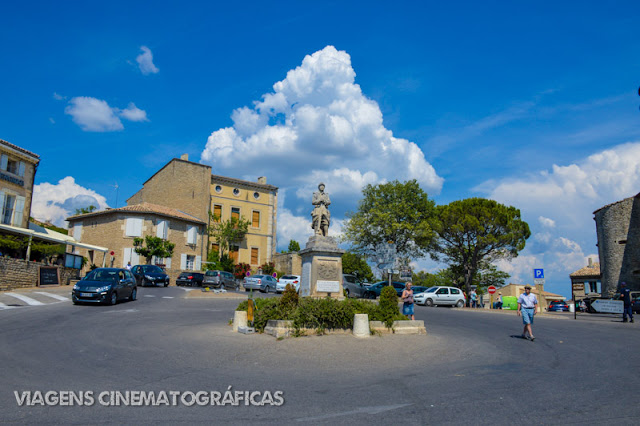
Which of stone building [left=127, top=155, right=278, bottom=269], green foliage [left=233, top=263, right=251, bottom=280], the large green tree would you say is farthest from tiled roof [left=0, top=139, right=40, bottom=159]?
the large green tree

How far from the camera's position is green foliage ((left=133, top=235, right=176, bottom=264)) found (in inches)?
1610

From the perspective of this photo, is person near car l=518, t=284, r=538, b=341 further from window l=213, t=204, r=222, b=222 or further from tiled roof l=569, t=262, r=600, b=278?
tiled roof l=569, t=262, r=600, b=278

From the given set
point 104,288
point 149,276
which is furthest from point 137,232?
point 104,288

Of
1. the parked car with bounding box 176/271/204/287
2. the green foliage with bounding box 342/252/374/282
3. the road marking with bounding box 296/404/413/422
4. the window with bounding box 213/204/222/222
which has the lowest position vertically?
the road marking with bounding box 296/404/413/422

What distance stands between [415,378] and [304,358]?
8.20ft

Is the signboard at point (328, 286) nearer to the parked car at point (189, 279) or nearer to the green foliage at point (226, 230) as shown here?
the parked car at point (189, 279)

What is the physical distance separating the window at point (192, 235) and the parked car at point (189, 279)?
965cm

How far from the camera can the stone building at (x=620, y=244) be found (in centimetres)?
3584

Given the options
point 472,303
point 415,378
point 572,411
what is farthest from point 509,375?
point 472,303

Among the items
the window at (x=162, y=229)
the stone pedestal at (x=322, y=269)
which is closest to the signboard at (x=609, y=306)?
the stone pedestal at (x=322, y=269)

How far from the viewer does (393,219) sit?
4238 cm

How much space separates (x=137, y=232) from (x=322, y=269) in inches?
1258

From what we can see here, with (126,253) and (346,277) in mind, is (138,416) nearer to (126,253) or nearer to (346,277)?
(346,277)

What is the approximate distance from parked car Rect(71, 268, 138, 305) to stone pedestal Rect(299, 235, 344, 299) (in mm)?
8584
